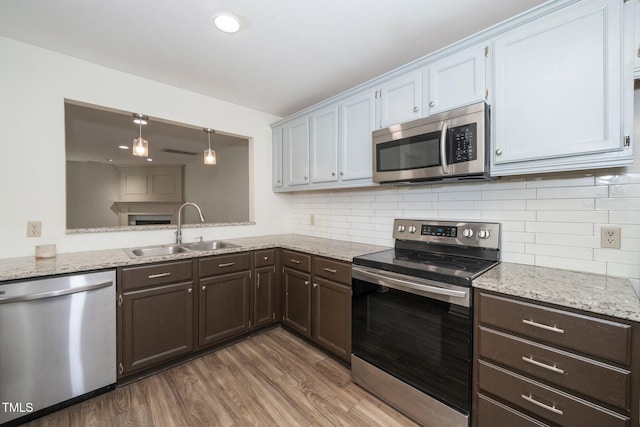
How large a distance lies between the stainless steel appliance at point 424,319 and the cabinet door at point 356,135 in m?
0.70

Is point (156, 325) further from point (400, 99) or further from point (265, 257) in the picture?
point (400, 99)

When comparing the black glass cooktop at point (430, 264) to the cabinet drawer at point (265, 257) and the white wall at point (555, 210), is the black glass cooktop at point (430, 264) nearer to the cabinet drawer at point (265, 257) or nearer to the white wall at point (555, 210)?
the white wall at point (555, 210)

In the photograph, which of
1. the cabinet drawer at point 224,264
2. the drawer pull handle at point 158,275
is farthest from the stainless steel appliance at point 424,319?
the drawer pull handle at point 158,275

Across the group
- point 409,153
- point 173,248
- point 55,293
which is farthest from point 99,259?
point 409,153

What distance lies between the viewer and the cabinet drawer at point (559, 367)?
40.2 inches

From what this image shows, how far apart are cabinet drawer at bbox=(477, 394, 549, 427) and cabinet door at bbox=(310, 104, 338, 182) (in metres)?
1.85

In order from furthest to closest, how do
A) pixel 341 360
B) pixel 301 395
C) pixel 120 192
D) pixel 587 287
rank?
1. pixel 120 192
2. pixel 341 360
3. pixel 301 395
4. pixel 587 287

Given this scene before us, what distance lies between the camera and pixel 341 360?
2.19 m

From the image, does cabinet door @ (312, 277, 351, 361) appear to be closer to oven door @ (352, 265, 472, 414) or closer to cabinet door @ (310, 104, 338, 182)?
oven door @ (352, 265, 472, 414)

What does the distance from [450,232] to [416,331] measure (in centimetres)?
77

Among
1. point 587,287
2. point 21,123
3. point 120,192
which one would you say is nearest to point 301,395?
point 587,287

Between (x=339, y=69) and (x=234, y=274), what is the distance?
196 cm

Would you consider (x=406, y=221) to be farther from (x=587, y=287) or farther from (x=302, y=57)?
(x=302, y=57)

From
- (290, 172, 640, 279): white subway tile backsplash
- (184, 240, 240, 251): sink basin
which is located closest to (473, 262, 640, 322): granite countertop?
(290, 172, 640, 279): white subway tile backsplash
